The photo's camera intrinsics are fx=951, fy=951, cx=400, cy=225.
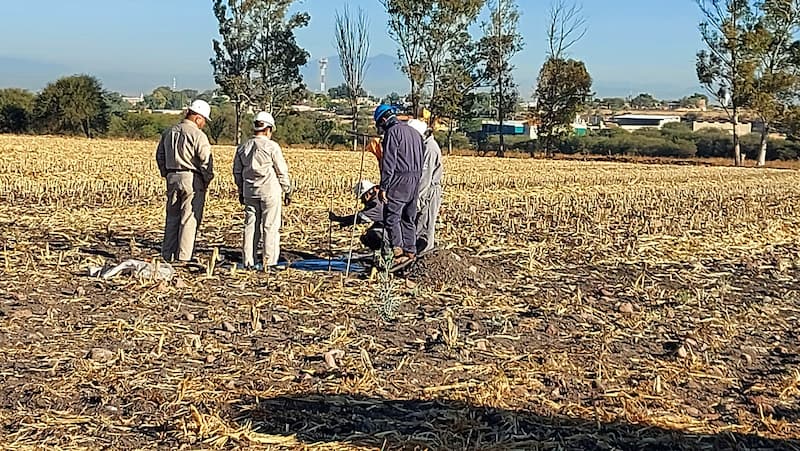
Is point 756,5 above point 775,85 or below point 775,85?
above

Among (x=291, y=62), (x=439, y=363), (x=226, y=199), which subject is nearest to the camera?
(x=439, y=363)

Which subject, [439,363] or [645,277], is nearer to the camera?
[439,363]

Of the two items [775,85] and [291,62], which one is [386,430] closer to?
[775,85]

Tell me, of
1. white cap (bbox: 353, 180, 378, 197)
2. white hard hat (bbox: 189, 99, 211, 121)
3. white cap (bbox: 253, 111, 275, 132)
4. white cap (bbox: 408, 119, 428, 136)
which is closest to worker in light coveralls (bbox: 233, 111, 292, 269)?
white cap (bbox: 253, 111, 275, 132)

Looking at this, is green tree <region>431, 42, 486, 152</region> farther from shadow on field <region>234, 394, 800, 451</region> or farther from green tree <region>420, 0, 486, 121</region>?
shadow on field <region>234, 394, 800, 451</region>

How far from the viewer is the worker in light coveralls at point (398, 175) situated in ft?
32.8

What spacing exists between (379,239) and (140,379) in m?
4.71

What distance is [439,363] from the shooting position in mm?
6711

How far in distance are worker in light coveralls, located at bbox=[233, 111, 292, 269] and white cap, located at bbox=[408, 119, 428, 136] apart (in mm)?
1429

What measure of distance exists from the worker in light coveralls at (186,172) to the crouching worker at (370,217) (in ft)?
4.94

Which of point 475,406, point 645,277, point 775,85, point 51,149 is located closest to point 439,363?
point 475,406

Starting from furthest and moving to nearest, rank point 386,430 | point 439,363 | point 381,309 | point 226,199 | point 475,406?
point 226,199
point 381,309
point 439,363
point 475,406
point 386,430

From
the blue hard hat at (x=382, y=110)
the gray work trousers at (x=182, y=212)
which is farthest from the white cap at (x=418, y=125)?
the gray work trousers at (x=182, y=212)

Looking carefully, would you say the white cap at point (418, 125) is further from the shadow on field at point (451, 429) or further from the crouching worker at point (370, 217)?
the shadow on field at point (451, 429)
